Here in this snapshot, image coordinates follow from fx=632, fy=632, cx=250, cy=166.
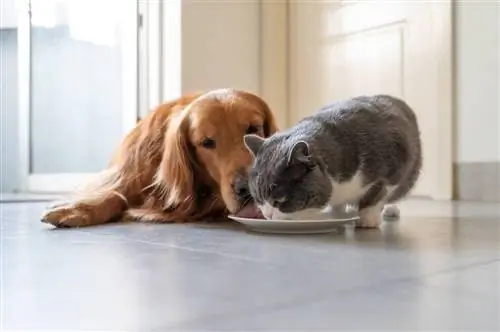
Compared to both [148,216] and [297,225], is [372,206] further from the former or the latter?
[148,216]

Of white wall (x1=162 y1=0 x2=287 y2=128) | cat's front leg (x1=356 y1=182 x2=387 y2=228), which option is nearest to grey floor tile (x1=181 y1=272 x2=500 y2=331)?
cat's front leg (x1=356 y1=182 x2=387 y2=228)

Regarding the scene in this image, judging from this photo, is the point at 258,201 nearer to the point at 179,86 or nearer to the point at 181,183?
the point at 181,183

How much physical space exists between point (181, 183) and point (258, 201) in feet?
1.23

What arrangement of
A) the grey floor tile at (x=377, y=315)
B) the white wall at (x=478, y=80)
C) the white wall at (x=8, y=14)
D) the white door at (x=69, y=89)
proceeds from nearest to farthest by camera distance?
1. the grey floor tile at (x=377, y=315)
2. the white wall at (x=478, y=80)
3. the white door at (x=69, y=89)
4. the white wall at (x=8, y=14)

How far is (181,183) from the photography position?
159 cm

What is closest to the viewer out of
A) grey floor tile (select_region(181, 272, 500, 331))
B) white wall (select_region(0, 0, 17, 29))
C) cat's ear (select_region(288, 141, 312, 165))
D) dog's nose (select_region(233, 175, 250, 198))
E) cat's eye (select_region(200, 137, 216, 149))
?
grey floor tile (select_region(181, 272, 500, 331))

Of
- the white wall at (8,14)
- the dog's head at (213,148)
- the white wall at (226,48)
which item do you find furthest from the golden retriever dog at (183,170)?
the white wall at (8,14)

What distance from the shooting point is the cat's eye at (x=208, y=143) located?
153 cm

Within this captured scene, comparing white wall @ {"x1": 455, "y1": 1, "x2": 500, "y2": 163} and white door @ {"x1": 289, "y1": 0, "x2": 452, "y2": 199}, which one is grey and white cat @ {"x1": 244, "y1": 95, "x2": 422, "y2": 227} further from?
white door @ {"x1": 289, "y1": 0, "x2": 452, "y2": 199}

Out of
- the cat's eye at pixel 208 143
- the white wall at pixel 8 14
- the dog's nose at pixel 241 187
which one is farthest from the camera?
the white wall at pixel 8 14

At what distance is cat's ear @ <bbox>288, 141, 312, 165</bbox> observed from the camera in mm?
1147

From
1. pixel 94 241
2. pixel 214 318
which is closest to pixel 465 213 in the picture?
pixel 94 241

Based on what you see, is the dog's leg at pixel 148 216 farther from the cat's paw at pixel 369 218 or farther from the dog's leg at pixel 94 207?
the cat's paw at pixel 369 218

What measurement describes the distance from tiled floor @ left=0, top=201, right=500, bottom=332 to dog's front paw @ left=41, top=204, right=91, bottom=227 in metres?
0.14
